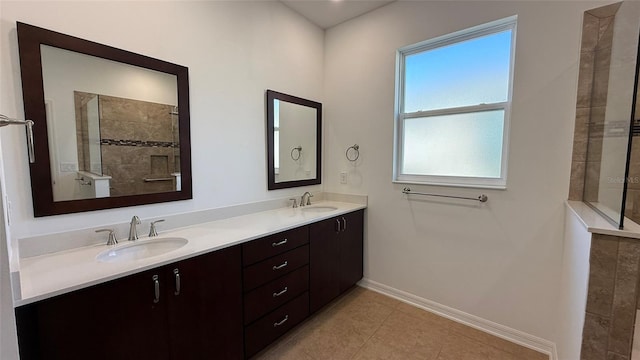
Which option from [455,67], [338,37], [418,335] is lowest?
[418,335]

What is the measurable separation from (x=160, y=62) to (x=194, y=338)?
5.47 feet

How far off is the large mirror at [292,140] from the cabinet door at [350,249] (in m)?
0.62

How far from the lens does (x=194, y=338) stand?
142cm

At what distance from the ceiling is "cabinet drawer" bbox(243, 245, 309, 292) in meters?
2.20

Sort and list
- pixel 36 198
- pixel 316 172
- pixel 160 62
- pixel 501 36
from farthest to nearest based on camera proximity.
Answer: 1. pixel 316 172
2. pixel 501 36
3. pixel 160 62
4. pixel 36 198

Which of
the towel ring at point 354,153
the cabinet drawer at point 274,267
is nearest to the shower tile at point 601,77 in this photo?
the towel ring at point 354,153

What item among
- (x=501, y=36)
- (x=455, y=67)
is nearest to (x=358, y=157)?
(x=455, y=67)

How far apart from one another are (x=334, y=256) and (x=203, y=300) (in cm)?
120

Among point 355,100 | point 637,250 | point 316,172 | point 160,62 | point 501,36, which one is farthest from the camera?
point 316,172

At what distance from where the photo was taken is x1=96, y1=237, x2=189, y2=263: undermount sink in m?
1.41

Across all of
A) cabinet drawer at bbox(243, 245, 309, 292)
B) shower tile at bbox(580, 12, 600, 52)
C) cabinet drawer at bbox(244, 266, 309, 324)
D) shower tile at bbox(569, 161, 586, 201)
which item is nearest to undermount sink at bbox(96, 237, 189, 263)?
cabinet drawer at bbox(243, 245, 309, 292)

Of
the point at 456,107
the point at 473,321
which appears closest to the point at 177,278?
the point at 473,321

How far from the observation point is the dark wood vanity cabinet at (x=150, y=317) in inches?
39.5

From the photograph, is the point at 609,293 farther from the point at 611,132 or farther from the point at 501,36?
the point at 501,36
